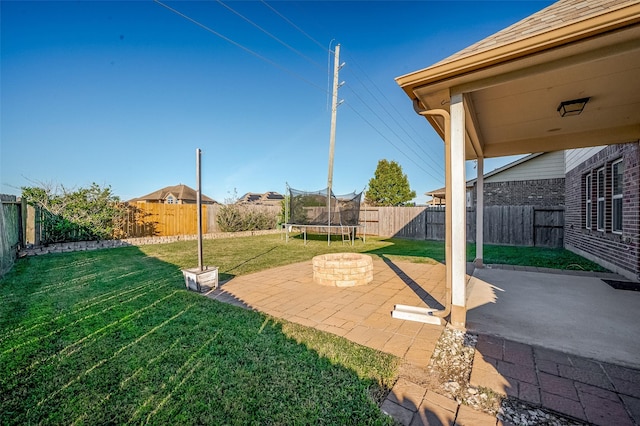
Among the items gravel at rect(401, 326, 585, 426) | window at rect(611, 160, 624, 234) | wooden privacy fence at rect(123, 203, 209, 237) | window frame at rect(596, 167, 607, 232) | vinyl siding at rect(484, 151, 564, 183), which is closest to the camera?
gravel at rect(401, 326, 585, 426)

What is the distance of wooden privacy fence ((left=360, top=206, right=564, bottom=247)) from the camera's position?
8914 millimetres

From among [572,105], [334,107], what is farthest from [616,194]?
[334,107]

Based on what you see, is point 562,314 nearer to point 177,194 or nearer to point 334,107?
point 334,107

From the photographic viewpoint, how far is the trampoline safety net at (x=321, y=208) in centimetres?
987

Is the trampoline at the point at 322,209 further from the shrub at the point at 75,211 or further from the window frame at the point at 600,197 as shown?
the window frame at the point at 600,197

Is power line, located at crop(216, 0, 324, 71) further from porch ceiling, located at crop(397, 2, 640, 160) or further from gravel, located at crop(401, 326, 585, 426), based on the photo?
gravel, located at crop(401, 326, 585, 426)

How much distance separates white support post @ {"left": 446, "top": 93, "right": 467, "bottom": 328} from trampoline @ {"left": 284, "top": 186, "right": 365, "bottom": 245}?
696 cm

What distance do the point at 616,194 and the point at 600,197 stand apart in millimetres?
795

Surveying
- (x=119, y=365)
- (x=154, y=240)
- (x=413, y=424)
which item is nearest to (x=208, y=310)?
(x=119, y=365)

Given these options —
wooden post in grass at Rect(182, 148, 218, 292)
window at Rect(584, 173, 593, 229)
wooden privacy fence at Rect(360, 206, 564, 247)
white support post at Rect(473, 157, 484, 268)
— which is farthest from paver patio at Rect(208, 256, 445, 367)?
wooden privacy fence at Rect(360, 206, 564, 247)

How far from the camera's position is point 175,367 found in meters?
1.87

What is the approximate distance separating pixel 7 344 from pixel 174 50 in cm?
890

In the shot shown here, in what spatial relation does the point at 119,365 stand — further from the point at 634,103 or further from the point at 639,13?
the point at 634,103

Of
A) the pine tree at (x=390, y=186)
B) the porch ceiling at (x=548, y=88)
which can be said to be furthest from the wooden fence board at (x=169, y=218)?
the pine tree at (x=390, y=186)
